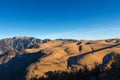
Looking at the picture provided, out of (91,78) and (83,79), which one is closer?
(91,78)

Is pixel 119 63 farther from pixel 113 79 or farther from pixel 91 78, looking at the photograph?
Result: pixel 113 79

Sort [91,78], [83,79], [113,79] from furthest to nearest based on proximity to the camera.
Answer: [83,79] → [91,78] → [113,79]

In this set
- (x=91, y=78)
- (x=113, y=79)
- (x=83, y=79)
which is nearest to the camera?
(x=113, y=79)

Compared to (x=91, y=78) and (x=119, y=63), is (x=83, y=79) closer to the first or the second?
(x=91, y=78)

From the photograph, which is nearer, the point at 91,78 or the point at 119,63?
the point at 91,78

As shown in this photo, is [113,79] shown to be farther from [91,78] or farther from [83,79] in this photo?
[83,79]

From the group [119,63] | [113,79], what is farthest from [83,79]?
[113,79]

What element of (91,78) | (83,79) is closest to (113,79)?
(91,78)
